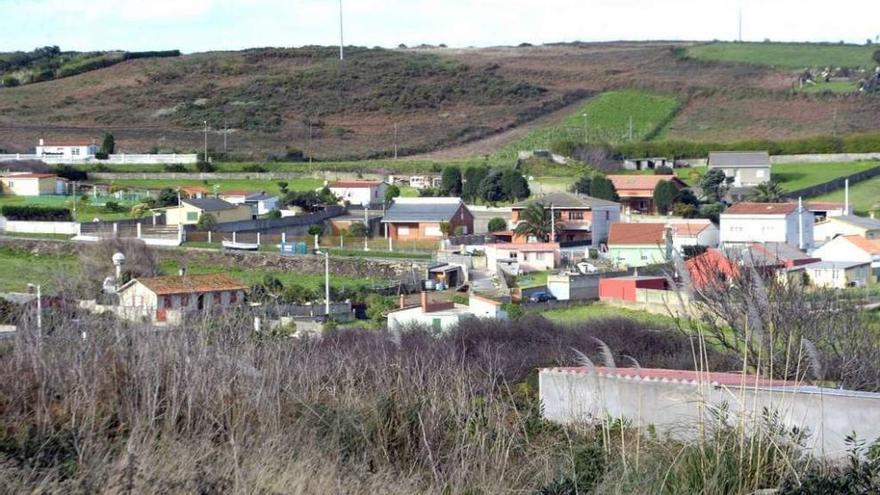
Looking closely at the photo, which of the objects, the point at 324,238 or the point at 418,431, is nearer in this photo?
the point at 418,431

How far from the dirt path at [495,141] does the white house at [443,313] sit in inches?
1336

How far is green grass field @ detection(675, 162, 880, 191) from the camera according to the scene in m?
46.7

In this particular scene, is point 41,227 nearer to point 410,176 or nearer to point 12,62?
point 410,176

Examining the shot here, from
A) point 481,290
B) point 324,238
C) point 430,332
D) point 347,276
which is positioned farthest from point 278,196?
point 430,332

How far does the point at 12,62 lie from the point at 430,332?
75.9 metres

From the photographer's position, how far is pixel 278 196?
44.1 meters

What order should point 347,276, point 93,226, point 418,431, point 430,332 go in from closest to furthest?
point 418,431, point 430,332, point 347,276, point 93,226

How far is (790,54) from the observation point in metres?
95.7

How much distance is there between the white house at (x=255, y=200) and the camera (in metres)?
42.1

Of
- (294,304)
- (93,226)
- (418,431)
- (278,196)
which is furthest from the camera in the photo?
(278,196)

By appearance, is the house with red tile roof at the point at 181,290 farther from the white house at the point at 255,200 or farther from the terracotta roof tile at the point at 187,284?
the white house at the point at 255,200

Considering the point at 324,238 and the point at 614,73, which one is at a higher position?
the point at 614,73

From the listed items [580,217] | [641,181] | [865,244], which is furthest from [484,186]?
[865,244]

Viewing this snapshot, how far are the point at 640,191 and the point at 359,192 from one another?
334 inches
